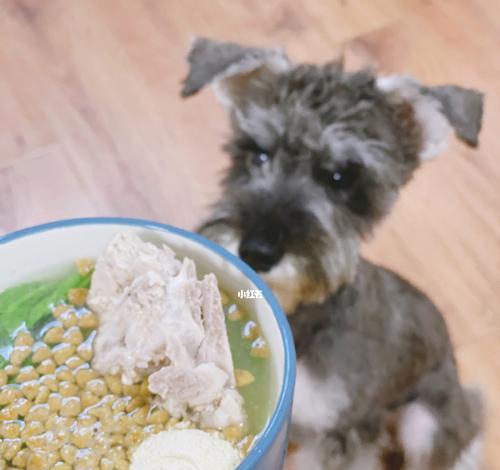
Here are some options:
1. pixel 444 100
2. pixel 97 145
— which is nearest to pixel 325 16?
pixel 97 145

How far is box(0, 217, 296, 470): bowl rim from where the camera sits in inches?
19.1

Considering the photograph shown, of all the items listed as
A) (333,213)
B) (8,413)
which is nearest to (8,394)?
(8,413)

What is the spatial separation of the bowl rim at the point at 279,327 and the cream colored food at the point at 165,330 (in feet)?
0.06

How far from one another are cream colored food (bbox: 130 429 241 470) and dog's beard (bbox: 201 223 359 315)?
0.39 m

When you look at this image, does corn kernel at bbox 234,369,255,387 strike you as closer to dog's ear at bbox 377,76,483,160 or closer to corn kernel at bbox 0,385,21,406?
corn kernel at bbox 0,385,21,406

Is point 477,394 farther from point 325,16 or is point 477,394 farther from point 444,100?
point 325,16

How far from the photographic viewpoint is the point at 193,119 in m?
1.63

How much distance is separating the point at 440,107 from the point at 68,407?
62 cm

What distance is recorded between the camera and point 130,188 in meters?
1.53

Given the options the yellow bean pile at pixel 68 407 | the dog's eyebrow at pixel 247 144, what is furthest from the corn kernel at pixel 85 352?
the dog's eyebrow at pixel 247 144

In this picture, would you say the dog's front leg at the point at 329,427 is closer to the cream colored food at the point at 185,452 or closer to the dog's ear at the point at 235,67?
the dog's ear at the point at 235,67

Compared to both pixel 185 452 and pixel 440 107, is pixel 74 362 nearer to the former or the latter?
pixel 185 452

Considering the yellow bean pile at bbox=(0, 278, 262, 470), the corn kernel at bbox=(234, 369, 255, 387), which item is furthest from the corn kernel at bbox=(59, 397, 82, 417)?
the corn kernel at bbox=(234, 369, 255, 387)

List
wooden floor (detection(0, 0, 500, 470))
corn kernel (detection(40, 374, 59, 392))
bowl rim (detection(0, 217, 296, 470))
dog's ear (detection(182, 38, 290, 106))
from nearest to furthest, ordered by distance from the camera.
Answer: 1. bowl rim (detection(0, 217, 296, 470))
2. corn kernel (detection(40, 374, 59, 392))
3. dog's ear (detection(182, 38, 290, 106))
4. wooden floor (detection(0, 0, 500, 470))
